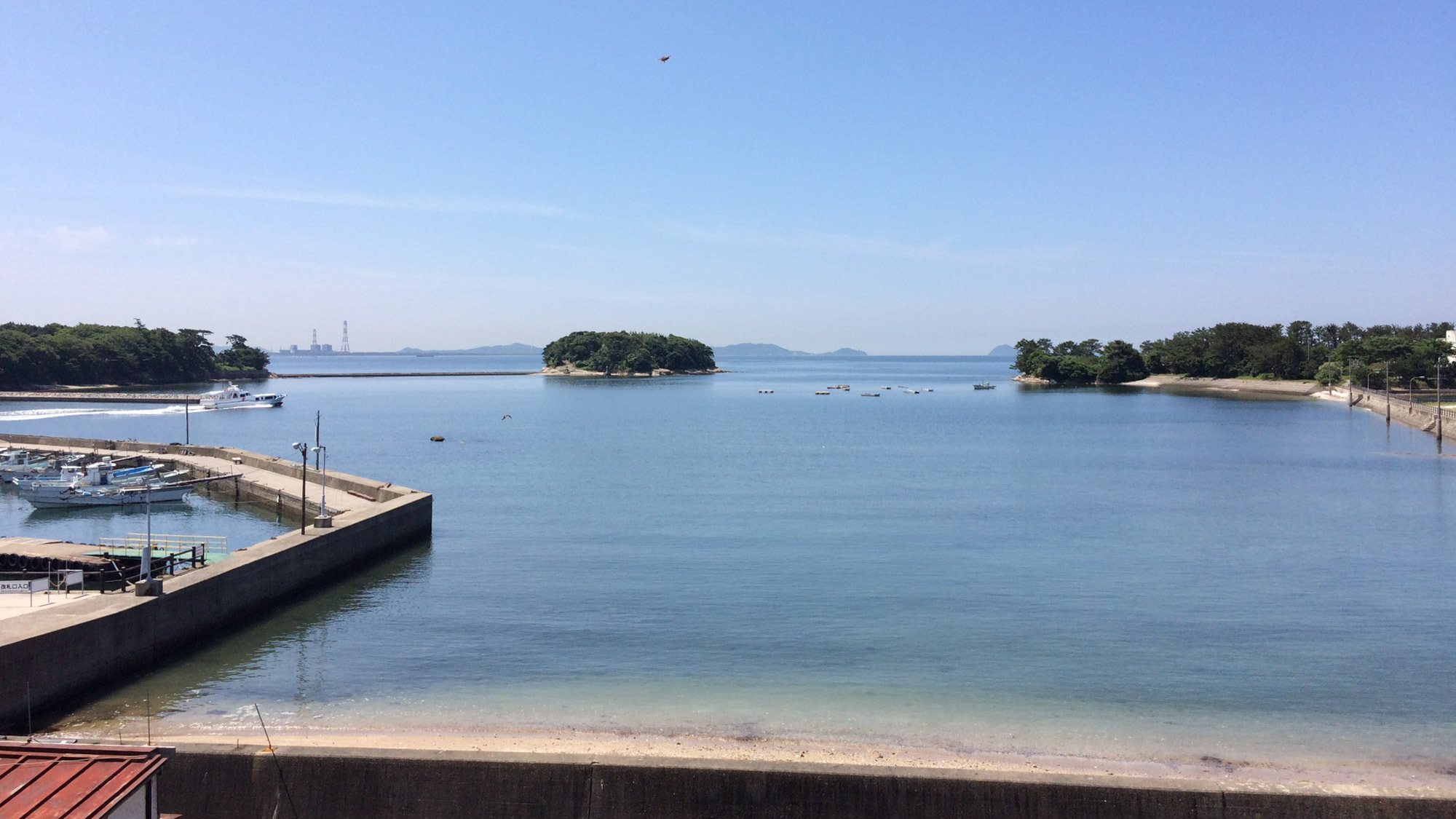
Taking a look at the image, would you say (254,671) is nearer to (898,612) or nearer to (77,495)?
(898,612)

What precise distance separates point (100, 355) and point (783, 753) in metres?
Answer: 186

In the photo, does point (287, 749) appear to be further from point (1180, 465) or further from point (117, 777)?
point (1180, 465)

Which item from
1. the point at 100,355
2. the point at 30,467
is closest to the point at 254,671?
the point at 30,467

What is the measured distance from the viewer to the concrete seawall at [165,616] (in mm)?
17594

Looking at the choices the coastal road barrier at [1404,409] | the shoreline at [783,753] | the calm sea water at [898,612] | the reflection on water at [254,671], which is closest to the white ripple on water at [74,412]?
the calm sea water at [898,612]

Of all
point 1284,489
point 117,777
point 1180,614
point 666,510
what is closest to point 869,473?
point 666,510

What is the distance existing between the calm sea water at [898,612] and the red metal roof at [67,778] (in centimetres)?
947

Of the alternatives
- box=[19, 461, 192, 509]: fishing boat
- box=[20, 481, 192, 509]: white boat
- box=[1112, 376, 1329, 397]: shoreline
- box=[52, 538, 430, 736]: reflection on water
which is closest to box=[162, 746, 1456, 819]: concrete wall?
box=[52, 538, 430, 736]: reflection on water

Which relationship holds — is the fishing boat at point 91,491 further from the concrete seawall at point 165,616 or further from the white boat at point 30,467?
the concrete seawall at point 165,616

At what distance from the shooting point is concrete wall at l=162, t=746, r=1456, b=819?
12.7m

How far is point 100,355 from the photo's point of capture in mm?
166875

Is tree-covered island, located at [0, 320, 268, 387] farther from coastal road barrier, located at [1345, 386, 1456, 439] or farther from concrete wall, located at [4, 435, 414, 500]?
coastal road barrier, located at [1345, 386, 1456, 439]

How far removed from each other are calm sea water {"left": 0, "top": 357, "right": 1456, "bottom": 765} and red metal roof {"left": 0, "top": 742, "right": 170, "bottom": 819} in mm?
9470

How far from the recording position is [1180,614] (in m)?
27.4
